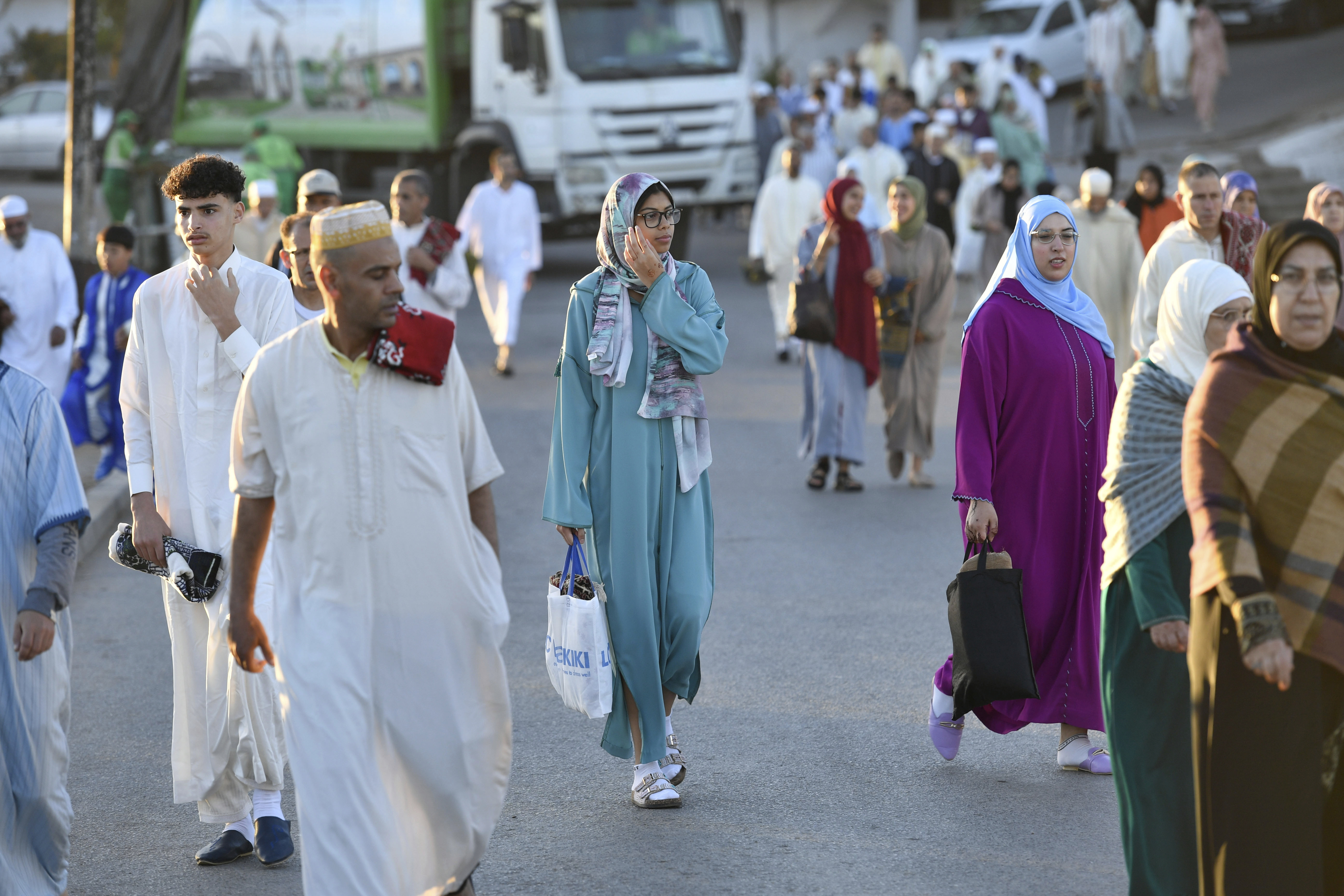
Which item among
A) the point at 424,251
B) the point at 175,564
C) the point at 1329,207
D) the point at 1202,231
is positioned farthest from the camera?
the point at 424,251

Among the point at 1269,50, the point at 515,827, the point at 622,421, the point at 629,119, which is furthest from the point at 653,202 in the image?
the point at 1269,50

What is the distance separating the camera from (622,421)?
5.22 meters

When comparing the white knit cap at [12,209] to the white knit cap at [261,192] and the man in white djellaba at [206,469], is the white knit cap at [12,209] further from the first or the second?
the man in white djellaba at [206,469]

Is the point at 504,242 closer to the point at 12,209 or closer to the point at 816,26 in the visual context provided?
the point at 12,209

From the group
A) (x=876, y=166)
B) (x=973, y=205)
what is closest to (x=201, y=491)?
(x=876, y=166)

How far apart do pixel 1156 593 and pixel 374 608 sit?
1.89 m

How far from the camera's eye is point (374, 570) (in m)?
3.78

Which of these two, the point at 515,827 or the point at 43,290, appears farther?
the point at 43,290

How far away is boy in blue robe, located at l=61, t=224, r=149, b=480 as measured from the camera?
10.4m

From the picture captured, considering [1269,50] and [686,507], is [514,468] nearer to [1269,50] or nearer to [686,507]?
[686,507]

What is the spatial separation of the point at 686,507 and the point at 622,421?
14.1 inches

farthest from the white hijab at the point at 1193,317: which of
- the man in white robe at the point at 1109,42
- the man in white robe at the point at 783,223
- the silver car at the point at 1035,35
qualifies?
the silver car at the point at 1035,35

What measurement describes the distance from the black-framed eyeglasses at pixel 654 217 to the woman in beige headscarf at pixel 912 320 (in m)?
5.26

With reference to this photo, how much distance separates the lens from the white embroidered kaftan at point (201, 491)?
4.79 m
